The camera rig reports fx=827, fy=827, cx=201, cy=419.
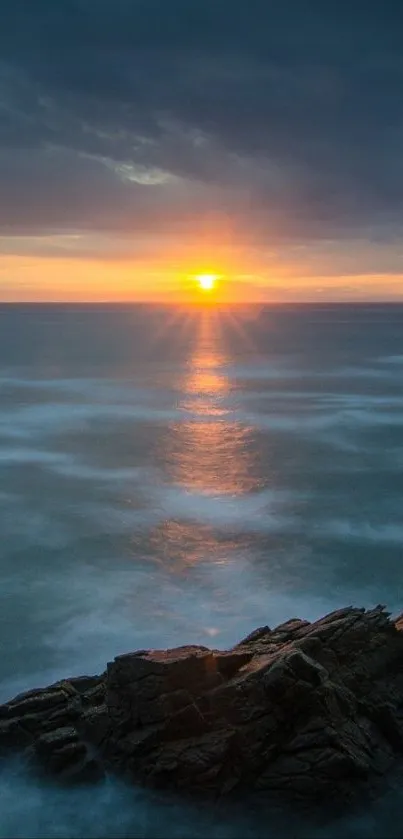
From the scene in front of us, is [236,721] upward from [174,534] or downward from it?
upward

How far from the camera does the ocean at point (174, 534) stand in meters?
17.4

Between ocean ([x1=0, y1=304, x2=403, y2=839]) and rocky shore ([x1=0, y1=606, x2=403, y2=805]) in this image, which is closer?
rocky shore ([x1=0, y1=606, x2=403, y2=805])

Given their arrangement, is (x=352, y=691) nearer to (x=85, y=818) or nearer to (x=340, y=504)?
(x=85, y=818)

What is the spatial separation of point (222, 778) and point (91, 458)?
33.3 meters

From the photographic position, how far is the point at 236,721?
17.9 metres

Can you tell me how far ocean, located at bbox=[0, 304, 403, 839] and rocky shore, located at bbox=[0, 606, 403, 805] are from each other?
68cm

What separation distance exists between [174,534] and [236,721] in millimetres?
17173

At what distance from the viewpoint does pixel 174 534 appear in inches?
1373

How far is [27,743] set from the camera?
18703 mm

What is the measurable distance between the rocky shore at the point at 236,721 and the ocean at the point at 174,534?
0.68 metres

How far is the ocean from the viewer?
17391 mm

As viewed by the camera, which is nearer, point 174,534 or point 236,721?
point 236,721

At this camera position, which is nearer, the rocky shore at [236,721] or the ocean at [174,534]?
the rocky shore at [236,721]

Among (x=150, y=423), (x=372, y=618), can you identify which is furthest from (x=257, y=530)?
(x=150, y=423)
